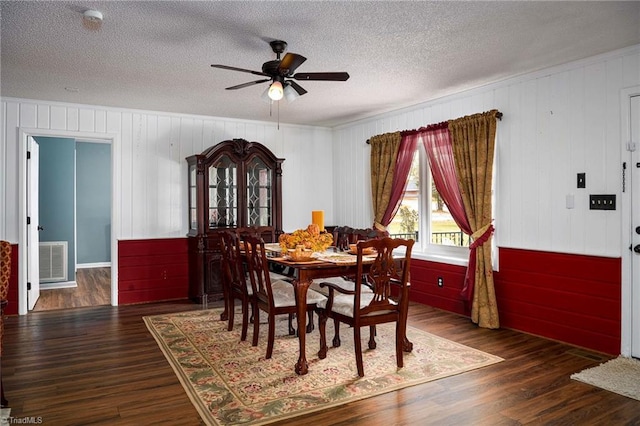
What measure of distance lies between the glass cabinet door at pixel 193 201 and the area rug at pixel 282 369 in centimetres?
169

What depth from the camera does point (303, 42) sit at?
11.0ft

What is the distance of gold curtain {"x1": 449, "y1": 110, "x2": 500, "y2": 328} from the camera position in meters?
4.40

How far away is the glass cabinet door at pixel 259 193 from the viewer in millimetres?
5961

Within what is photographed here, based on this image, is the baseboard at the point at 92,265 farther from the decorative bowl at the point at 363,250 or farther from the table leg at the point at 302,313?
the table leg at the point at 302,313

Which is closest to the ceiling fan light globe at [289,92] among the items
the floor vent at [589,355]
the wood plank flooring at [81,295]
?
the floor vent at [589,355]

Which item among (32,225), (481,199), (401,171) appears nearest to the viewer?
(481,199)

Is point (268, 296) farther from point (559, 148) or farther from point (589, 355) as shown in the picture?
point (559, 148)

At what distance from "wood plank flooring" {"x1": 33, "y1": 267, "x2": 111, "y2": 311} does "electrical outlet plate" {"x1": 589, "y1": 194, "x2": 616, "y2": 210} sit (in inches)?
212

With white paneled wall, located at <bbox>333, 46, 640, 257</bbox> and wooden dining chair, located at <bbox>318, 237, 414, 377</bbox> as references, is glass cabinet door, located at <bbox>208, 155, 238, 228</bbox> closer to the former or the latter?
wooden dining chair, located at <bbox>318, 237, 414, 377</bbox>

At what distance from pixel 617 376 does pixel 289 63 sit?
312 centimetres

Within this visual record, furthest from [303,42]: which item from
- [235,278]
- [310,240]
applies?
[235,278]

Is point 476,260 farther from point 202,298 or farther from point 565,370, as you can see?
point 202,298

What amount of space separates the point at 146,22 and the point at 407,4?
1.69m

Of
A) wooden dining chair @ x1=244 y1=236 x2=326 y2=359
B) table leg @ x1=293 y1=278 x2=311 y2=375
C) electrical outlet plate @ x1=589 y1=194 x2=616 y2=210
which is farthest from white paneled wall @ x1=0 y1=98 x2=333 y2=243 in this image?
electrical outlet plate @ x1=589 y1=194 x2=616 y2=210
